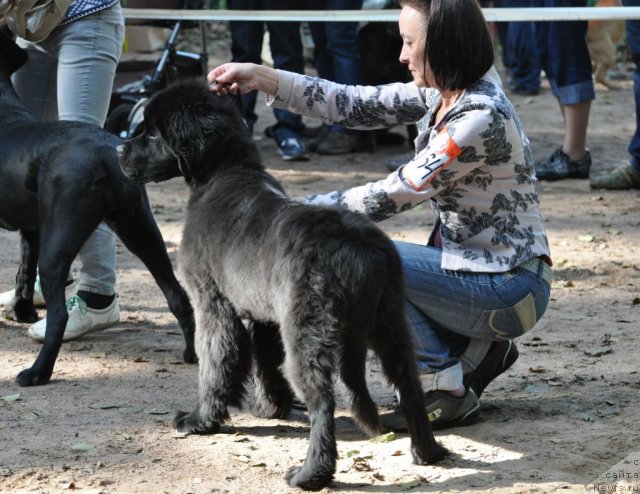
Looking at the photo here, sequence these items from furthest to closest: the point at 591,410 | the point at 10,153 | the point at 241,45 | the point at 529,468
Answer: the point at 241,45, the point at 10,153, the point at 591,410, the point at 529,468

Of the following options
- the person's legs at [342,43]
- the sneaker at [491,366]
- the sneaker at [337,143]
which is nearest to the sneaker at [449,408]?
the sneaker at [491,366]

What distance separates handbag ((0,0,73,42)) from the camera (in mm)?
4867

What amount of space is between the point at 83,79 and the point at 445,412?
8.33 ft

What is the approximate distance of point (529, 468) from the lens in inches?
141

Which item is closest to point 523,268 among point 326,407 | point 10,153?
point 326,407

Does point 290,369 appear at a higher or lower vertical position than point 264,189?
lower

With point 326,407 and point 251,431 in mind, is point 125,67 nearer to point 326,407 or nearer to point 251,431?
point 251,431

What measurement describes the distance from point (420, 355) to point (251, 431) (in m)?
0.74

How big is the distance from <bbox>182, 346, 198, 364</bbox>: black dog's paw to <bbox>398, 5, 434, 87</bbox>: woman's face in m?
1.81

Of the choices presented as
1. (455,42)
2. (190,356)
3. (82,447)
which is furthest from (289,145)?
(82,447)

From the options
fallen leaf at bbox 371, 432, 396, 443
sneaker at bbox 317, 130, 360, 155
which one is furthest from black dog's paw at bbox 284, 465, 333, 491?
sneaker at bbox 317, 130, 360, 155

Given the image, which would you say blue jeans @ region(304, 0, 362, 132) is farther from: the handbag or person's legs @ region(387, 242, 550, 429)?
person's legs @ region(387, 242, 550, 429)

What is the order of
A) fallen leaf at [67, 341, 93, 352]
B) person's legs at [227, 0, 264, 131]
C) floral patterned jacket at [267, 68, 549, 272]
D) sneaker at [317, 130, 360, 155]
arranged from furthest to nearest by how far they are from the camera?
sneaker at [317, 130, 360, 155], person's legs at [227, 0, 264, 131], fallen leaf at [67, 341, 93, 352], floral patterned jacket at [267, 68, 549, 272]

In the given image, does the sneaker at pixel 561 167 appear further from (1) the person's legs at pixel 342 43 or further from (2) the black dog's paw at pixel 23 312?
(2) the black dog's paw at pixel 23 312
